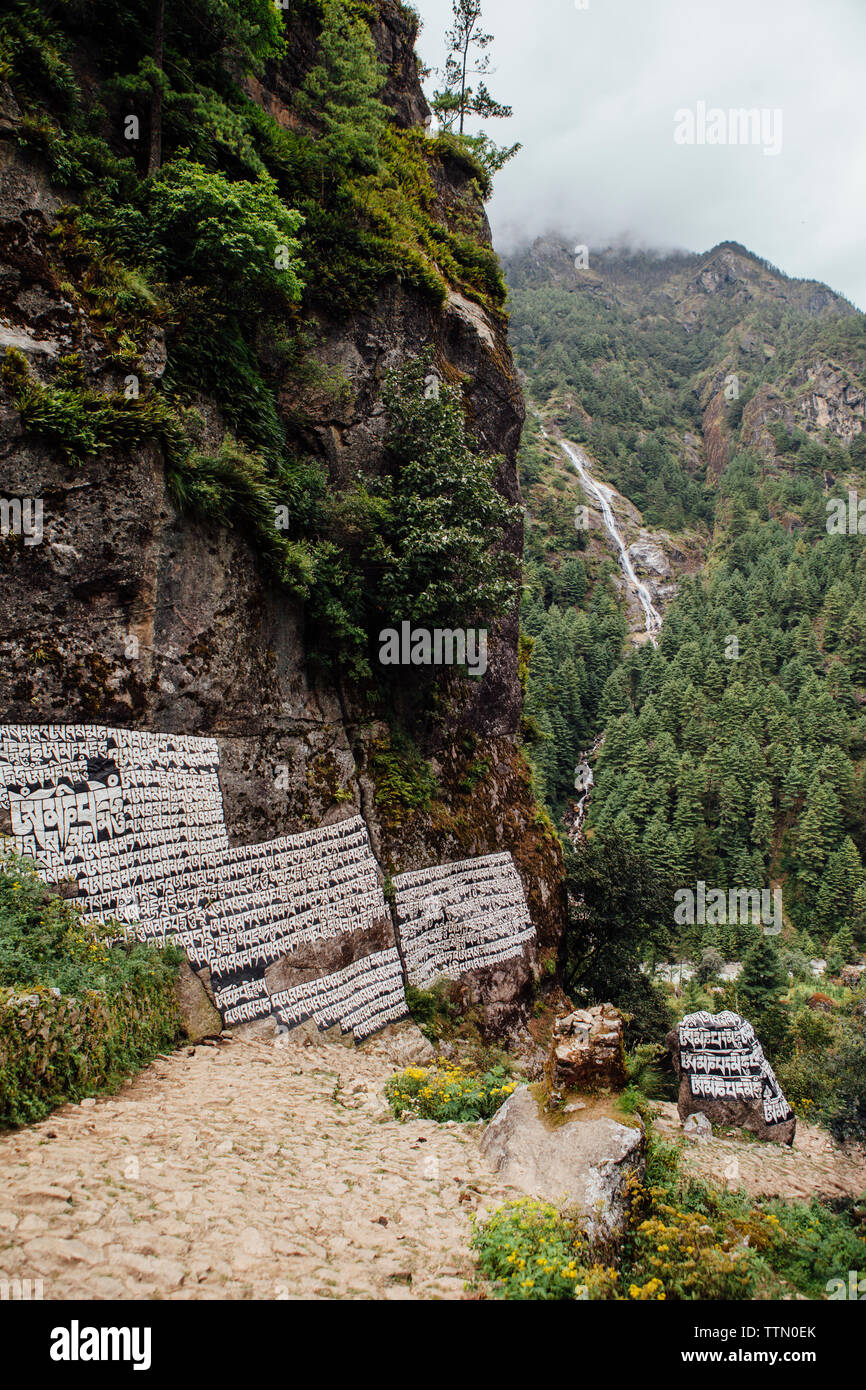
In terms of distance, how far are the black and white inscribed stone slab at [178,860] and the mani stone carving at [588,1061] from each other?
3982 mm

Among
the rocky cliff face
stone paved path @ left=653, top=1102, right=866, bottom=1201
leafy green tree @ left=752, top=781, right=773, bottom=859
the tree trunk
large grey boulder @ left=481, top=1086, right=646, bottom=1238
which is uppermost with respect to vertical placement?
the tree trunk

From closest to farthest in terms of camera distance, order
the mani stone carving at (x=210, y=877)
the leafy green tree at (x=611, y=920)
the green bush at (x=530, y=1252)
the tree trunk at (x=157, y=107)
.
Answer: the green bush at (x=530, y=1252), the mani stone carving at (x=210, y=877), the tree trunk at (x=157, y=107), the leafy green tree at (x=611, y=920)

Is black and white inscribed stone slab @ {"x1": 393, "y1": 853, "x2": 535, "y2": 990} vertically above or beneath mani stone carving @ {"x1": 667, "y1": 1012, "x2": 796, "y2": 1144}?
above

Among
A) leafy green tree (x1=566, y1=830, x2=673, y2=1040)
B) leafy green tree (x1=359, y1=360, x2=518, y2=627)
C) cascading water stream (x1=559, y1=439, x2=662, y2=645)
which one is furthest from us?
cascading water stream (x1=559, y1=439, x2=662, y2=645)

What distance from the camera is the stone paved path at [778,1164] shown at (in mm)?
9844

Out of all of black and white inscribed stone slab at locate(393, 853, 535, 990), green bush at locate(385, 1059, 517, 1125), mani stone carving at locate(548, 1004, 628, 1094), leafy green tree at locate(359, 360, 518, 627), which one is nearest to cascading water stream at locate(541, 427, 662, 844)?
black and white inscribed stone slab at locate(393, 853, 535, 990)

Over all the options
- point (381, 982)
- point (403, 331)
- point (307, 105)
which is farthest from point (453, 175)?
point (381, 982)

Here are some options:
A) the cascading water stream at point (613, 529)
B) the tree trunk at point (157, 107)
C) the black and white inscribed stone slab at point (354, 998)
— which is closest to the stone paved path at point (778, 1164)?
the black and white inscribed stone slab at point (354, 998)

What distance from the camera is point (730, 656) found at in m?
86.7

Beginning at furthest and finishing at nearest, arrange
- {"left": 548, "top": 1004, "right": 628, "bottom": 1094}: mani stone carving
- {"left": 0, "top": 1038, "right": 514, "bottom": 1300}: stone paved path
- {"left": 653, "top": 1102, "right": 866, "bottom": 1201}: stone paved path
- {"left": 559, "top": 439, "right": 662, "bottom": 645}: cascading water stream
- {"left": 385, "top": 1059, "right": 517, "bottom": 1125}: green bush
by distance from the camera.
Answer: {"left": 559, "top": 439, "right": 662, "bottom": 645}: cascading water stream
{"left": 653, "top": 1102, "right": 866, "bottom": 1201}: stone paved path
{"left": 385, "top": 1059, "right": 517, "bottom": 1125}: green bush
{"left": 548, "top": 1004, "right": 628, "bottom": 1094}: mani stone carving
{"left": 0, "top": 1038, "right": 514, "bottom": 1300}: stone paved path

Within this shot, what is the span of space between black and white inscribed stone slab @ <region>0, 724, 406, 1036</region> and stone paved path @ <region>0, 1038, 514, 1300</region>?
1725 millimetres

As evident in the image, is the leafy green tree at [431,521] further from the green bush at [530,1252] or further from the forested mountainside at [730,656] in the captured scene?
the green bush at [530,1252]

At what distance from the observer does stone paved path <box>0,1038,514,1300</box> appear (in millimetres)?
4234

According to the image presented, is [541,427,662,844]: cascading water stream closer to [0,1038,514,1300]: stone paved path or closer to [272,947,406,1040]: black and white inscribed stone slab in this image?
[272,947,406,1040]: black and white inscribed stone slab
